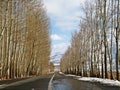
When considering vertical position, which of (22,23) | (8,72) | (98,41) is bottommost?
(8,72)

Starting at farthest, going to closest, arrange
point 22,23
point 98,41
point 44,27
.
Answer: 1. point 44,27
2. point 22,23
3. point 98,41

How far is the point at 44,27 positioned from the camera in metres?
72.9

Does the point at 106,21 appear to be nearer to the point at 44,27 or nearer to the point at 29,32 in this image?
the point at 29,32

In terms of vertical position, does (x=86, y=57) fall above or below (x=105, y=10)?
below

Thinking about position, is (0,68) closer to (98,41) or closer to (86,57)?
(98,41)

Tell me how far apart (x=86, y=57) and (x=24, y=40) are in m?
14.5

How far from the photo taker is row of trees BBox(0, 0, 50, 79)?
44406mm

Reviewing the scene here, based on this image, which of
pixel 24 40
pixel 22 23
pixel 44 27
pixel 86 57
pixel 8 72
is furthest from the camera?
pixel 44 27

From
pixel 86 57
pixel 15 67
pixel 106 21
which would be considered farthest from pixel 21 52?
pixel 106 21

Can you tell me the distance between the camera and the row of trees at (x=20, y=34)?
44406mm

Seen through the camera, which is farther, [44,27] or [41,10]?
[44,27]

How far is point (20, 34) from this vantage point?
5753cm

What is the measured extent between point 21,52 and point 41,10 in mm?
10931

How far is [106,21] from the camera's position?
41688 mm
